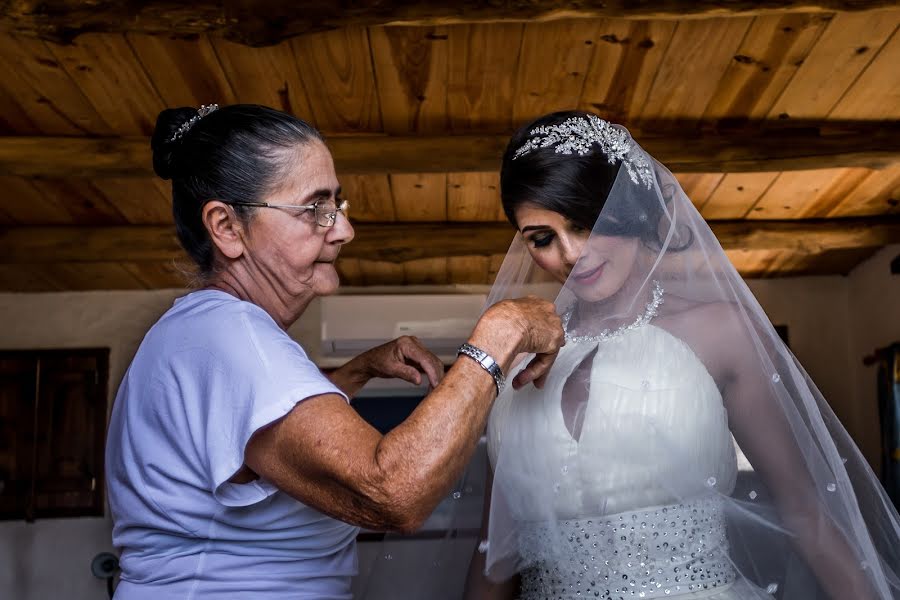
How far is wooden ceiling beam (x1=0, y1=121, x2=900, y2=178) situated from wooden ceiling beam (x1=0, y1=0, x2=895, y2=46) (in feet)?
3.42

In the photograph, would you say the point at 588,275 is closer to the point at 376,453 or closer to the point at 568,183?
the point at 568,183

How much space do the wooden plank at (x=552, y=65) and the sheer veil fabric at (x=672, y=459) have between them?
157cm

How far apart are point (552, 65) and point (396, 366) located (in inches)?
79.9

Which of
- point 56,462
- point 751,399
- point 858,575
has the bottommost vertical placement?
point 56,462

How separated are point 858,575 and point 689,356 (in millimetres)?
445

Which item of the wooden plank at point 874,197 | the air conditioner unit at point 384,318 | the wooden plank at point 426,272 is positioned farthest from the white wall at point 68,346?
the wooden plank at point 874,197

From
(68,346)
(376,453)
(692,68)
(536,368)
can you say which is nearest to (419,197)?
(692,68)

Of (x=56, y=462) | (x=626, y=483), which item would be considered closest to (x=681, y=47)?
(x=626, y=483)

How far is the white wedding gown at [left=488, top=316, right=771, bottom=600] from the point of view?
158 centimetres

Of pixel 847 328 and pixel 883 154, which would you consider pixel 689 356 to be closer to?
pixel 883 154

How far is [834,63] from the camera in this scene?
11.5 ft

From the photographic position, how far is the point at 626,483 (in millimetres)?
1618

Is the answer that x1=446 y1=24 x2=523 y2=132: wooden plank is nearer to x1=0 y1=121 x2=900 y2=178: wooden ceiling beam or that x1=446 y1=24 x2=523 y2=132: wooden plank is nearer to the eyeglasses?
x1=0 y1=121 x2=900 y2=178: wooden ceiling beam

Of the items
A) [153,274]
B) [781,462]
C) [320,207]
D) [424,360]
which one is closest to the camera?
[320,207]
